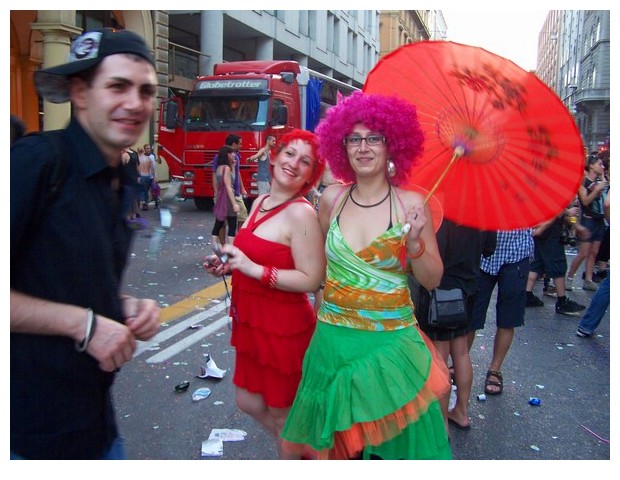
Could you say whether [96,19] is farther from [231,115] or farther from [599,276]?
[599,276]

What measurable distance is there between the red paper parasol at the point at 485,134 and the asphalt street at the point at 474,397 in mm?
1301

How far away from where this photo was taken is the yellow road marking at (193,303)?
614 cm

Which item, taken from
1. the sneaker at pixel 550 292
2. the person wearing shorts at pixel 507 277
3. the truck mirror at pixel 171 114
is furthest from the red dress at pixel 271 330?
the truck mirror at pixel 171 114

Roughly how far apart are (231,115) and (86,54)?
1382 cm

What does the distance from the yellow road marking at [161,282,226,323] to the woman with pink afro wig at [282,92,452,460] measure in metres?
3.76

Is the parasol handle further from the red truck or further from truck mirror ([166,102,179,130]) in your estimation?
truck mirror ([166,102,179,130])

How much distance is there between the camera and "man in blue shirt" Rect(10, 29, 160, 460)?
1496 mm

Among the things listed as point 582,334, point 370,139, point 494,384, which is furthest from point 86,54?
point 582,334

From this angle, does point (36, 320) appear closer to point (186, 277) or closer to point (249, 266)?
point (249, 266)

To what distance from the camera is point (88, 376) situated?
5.33 feet

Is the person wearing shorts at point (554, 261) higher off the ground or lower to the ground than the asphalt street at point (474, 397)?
higher

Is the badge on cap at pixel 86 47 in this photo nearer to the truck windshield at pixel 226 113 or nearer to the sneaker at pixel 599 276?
the sneaker at pixel 599 276

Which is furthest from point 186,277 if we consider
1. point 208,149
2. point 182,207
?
point 182,207

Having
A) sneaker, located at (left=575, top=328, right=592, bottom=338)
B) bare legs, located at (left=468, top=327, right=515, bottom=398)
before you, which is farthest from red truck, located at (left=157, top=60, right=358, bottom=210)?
bare legs, located at (left=468, top=327, right=515, bottom=398)
